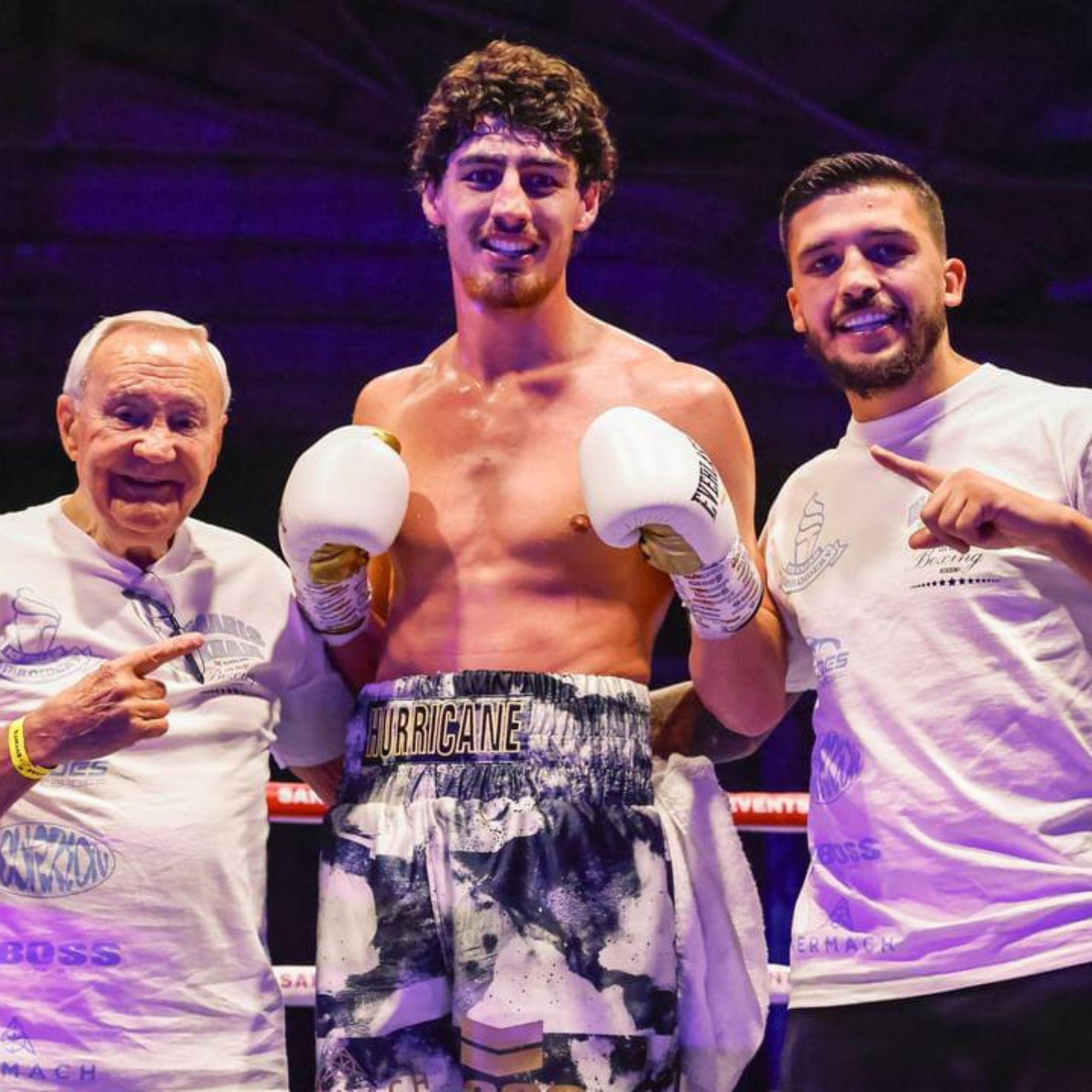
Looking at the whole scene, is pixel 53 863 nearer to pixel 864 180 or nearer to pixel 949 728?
pixel 949 728

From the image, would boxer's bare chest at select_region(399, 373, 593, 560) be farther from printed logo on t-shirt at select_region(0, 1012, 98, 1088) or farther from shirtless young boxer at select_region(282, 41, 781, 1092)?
printed logo on t-shirt at select_region(0, 1012, 98, 1088)

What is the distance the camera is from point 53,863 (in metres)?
1.83

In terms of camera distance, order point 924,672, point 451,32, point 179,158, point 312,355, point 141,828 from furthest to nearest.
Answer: point 312,355 → point 179,158 → point 451,32 → point 141,828 → point 924,672

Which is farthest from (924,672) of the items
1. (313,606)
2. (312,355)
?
(312,355)

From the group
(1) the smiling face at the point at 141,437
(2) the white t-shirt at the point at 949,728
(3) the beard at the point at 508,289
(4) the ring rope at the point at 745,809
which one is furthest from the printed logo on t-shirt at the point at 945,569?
(1) the smiling face at the point at 141,437

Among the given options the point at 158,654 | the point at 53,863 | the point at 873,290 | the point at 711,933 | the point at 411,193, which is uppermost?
the point at 411,193

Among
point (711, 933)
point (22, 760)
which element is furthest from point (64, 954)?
point (711, 933)

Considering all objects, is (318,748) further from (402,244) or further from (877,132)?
(402,244)

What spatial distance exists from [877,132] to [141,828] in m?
3.65

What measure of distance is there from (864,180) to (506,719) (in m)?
0.82

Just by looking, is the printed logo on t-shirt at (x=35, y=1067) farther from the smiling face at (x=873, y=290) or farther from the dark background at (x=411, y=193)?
the dark background at (x=411, y=193)

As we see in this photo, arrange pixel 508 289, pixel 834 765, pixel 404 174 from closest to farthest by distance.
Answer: pixel 834 765 → pixel 508 289 → pixel 404 174

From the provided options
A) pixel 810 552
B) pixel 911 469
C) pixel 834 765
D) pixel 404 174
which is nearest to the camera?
pixel 911 469

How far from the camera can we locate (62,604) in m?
1.93
